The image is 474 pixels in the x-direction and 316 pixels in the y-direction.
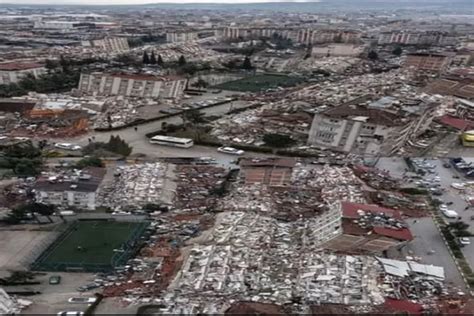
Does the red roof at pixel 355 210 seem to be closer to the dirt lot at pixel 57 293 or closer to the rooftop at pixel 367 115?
the dirt lot at pixel 57 293

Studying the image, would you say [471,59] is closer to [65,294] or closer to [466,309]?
[466,309]

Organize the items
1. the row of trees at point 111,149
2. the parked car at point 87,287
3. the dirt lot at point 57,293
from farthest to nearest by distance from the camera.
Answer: the row of trees at point 111,149, the parked car at point 87,287, the dirt lot at point 57,293

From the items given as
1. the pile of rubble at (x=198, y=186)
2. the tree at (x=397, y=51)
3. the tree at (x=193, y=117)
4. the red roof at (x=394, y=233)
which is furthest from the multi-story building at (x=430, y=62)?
the red roof at (x=394, y=233)

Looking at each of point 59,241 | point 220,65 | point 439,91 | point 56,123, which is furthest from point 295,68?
point 59,241

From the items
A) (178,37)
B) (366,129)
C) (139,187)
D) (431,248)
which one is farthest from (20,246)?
(178,37)

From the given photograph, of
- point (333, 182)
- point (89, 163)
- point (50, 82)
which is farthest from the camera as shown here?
point (50, 82)

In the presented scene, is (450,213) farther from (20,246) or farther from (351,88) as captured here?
(351,88)

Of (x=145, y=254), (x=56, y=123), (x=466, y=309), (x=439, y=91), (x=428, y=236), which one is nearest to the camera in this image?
(x=466, y=309)
